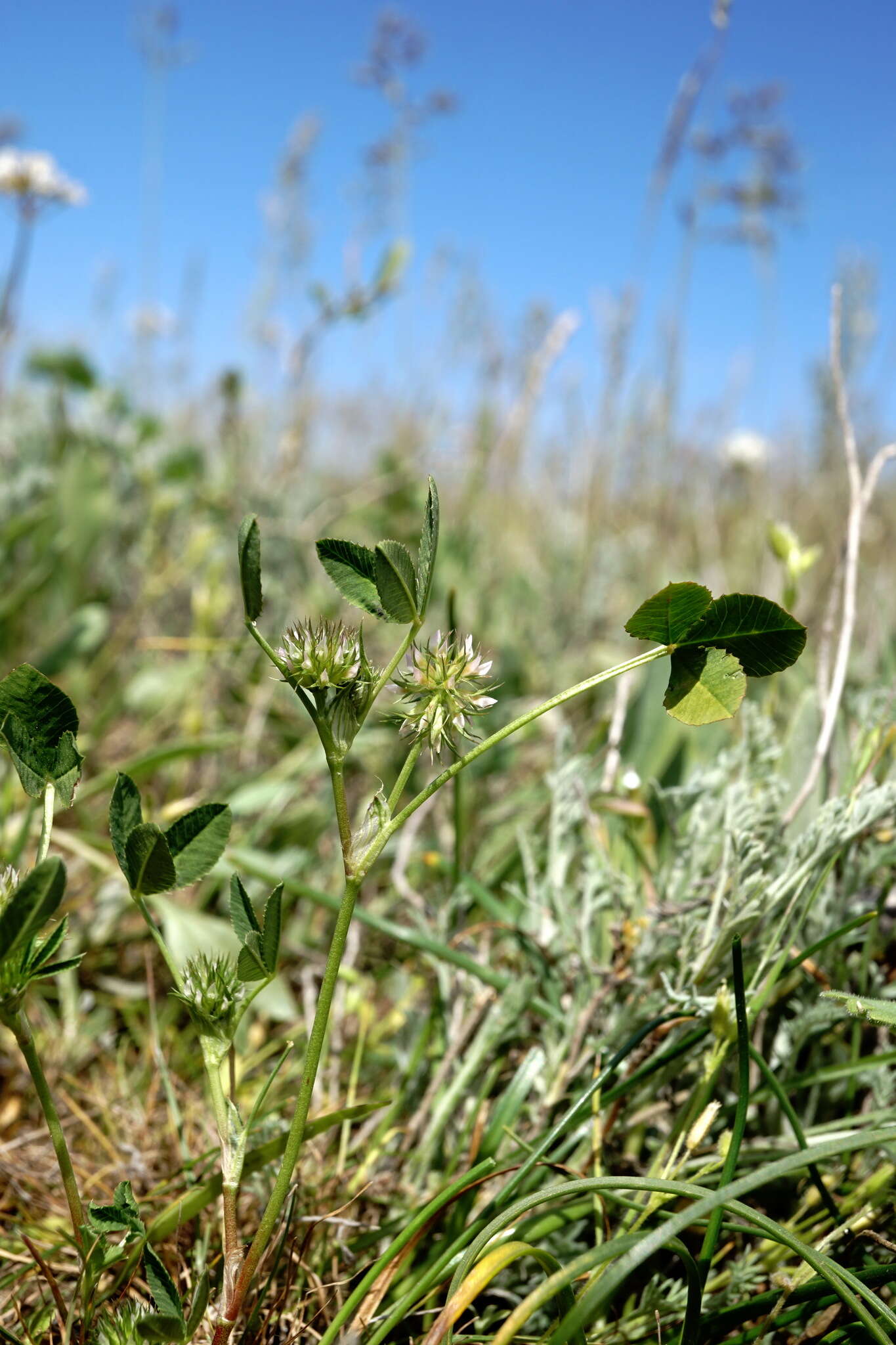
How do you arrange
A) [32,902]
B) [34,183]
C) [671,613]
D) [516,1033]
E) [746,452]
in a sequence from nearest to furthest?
[32,902] < [671,613] < [516,1033] < [34,183] < [746,452]

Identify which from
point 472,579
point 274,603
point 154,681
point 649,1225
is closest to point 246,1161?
point 649,1225

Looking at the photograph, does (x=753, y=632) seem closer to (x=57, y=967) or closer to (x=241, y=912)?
(x=241, y=912)

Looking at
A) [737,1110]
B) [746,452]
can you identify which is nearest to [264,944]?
[737,1110]

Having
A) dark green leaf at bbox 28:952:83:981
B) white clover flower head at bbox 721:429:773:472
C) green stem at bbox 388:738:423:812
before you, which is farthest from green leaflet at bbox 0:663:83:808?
white clover flower head at bbox 721:429:773:472

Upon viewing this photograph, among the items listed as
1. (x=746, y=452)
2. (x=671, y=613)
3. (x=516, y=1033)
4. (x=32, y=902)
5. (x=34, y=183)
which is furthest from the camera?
(x=746, y=452)

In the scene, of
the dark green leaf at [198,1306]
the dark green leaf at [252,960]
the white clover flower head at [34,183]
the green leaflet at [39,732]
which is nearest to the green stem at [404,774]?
the dark green leaf at [252,960]

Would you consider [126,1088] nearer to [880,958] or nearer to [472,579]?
[880,958]

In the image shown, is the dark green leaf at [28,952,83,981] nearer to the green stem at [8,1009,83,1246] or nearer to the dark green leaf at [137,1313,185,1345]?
the green stem at [8,1009,83,1246]
